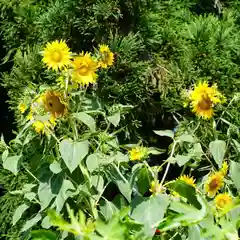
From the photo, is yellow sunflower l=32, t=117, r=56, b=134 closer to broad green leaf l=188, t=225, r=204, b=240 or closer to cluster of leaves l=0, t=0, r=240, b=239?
cluster of leaves l=0, t=0, r=240, b=239

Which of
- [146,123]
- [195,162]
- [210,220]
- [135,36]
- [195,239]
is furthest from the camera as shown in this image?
[146,123]

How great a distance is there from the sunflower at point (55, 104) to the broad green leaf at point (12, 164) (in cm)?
17

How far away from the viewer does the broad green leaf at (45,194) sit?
1395 millimetres

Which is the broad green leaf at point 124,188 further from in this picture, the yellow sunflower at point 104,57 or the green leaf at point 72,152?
the yellow sunflower at point 104,57

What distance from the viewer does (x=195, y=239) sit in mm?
1207

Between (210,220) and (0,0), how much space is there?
1.86 metres

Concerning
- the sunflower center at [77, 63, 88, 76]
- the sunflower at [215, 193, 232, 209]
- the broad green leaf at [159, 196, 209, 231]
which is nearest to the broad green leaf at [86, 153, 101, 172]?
the sunflower center at [77, 63, 88, 76]

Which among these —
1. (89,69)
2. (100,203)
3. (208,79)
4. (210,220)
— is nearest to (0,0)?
(208,79)

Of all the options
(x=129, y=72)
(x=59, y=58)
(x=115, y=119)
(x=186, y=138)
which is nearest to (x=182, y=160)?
(x=186, y=138)

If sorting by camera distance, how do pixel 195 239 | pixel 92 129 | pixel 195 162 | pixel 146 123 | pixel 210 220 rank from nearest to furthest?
1. pixel 210 220
2. pixel 195 239
3. pixel 92 129
4. pixel 195 162
5. pixel 146 123

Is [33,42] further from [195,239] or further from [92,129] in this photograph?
[195,239]

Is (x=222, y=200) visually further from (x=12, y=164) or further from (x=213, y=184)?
(x=12, y=164)

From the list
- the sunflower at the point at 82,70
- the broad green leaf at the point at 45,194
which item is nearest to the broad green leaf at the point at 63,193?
the broad green leaf at the point at 45,194

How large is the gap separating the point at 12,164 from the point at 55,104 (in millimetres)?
203
